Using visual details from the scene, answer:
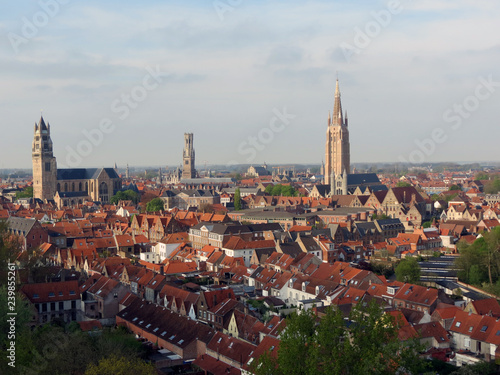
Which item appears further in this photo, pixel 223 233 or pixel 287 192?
pixel 287 192

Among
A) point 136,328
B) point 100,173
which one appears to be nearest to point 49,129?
point 100,173

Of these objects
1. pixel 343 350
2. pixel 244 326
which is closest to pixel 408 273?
pixel 244 326

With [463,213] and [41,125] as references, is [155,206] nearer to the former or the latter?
[41,125]

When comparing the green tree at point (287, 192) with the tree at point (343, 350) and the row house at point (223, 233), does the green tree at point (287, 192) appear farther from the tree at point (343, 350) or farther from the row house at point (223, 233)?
the tree at point (343, 350)

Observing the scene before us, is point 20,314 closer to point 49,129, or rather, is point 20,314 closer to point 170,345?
point 170,345

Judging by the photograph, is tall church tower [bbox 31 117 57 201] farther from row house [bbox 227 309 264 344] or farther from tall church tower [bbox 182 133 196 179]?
row house [bbox 227 309 264 344]

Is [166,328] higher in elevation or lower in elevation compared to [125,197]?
lower

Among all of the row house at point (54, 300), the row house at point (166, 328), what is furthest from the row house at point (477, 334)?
the row house at point (54, 300)
